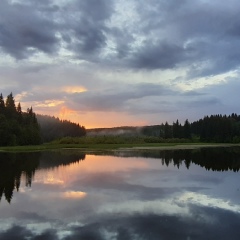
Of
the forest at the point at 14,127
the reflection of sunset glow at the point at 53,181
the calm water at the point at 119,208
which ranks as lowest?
the calm water at the point at 119,208

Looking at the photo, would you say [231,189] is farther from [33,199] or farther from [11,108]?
[11,108]

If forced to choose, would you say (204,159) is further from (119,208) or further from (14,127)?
(14,127)

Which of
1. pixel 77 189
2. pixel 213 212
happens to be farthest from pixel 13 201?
pixel 213 212

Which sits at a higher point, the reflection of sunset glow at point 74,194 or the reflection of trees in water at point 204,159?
the reflection of trees in water at point 204,159

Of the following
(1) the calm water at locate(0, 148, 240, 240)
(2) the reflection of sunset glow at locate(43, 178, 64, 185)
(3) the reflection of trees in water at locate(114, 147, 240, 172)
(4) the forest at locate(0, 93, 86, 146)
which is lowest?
(1) the calm water at locate(0, 148, 240, 240)

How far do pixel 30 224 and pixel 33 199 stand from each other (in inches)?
272

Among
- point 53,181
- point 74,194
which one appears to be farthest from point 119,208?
point 53,181

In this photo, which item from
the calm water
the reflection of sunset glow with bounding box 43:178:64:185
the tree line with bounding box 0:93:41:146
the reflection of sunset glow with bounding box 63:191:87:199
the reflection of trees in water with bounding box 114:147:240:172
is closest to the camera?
the calm water

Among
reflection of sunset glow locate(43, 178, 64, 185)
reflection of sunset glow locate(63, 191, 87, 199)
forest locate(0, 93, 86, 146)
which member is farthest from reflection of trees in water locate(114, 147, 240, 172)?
forest locate(0, 93, 86, 146)

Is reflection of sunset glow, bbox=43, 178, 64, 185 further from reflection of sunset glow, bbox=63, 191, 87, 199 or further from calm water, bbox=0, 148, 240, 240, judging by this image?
reflection of sunset glow, bbox=63, 191, 87, 199

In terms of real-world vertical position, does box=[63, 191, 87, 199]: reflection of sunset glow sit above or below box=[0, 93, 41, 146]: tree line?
below

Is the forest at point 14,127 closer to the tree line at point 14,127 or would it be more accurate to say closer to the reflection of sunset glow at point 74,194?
the tree line at point 14,127

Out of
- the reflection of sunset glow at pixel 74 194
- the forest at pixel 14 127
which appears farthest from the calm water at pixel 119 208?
the forest at pixel 14 127

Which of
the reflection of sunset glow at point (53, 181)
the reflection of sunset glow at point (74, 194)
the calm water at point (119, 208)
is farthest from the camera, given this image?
the reflection of sunset glow at point (53, 181)
